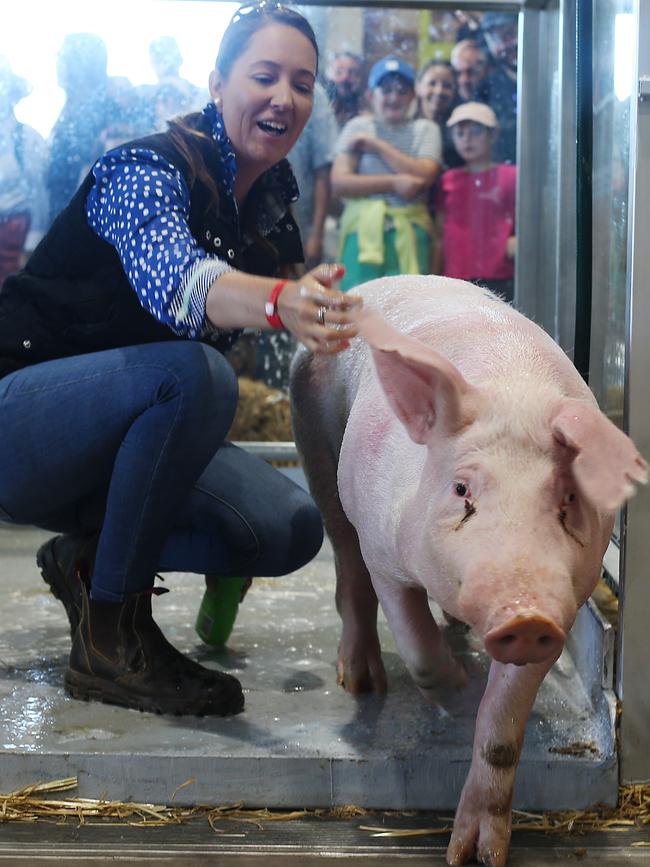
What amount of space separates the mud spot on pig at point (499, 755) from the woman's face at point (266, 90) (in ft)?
4.20

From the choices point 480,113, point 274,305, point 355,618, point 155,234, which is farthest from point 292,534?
point 480,113

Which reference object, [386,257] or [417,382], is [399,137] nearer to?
[386,257]

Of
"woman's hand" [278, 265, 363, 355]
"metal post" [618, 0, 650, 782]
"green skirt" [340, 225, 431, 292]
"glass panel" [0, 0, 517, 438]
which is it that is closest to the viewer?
"woman's hand" [278, 265, 363, 355]

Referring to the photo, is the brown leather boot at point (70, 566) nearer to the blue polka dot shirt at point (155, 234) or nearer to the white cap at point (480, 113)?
the blue polka dot shirt at point (155, 234)

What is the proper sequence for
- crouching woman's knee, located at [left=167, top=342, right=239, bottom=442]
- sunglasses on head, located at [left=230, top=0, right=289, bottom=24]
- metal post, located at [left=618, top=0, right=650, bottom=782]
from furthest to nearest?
1. sunglasses on head, located at [left=230, top=0, right=289, bottom=24]
2. crouching woman's knee, located at [left=167, top=342, right=239, bottom=442]
3. metal post, located at [left=618, top=0, right=650, bottom=782]

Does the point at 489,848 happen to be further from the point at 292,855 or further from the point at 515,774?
the point at 292,855

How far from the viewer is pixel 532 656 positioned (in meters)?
1.48

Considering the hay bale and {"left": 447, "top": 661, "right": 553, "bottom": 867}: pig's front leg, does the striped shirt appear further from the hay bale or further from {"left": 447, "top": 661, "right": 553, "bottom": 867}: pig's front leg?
{"left": 447, "top": 661, "right": 553, "bottom": 867}: pig's front leg

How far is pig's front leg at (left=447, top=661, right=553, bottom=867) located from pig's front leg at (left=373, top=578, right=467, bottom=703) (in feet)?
0.72

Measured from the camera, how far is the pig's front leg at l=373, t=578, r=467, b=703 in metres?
2.08

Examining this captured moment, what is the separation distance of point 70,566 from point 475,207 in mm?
2283

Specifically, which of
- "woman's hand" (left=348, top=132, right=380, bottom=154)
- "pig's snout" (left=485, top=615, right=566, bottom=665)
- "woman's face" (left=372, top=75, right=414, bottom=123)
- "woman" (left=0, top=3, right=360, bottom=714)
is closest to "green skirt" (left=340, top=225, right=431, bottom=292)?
"woman's hand" (left=348, top=132, right=380, bottom=154)

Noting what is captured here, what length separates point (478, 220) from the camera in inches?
163

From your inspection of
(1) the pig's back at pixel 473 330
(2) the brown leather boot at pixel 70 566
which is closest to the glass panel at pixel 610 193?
(1) the pig's back at pixel 473 330
